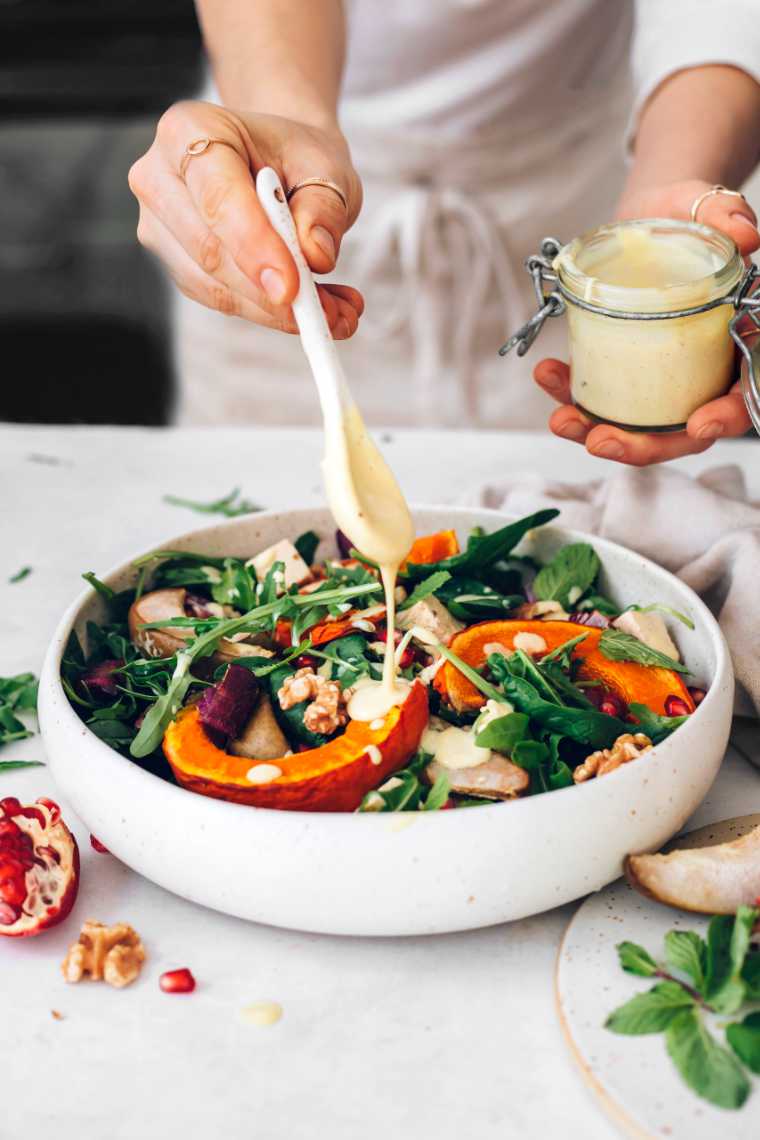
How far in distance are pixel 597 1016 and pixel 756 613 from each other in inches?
23.4

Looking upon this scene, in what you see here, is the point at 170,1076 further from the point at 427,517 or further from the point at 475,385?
the point at 475,385

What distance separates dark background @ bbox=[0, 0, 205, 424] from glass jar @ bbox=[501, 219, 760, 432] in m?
3.44

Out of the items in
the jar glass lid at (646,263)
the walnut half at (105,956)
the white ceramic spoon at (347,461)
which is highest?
the jar glass lid at (646,263)

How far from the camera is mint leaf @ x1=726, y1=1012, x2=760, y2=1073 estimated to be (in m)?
1.01

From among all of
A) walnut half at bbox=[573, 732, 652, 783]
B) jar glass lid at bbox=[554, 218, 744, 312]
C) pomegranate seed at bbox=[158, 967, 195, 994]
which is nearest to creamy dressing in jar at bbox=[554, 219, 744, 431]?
jar glass lid at bbox=[554, 218, 744, 312]

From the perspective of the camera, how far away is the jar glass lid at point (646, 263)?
146cm

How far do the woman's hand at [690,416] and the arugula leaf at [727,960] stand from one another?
0.64 metres

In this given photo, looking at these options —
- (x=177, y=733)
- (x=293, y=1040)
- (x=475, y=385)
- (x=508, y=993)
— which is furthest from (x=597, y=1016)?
(x=475, y=385)

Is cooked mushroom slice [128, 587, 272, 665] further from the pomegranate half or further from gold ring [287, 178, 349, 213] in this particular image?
gold ring [287, 178, 349, 213]

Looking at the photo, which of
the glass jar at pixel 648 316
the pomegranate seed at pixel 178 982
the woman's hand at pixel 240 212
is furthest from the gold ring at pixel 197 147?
the pomegranate seed at pixel 178 982

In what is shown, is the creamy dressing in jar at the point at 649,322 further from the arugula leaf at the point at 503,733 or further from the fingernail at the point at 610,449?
the arugula leaf at the point at 503,733

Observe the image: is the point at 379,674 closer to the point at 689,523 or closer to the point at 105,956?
the point at 105,956

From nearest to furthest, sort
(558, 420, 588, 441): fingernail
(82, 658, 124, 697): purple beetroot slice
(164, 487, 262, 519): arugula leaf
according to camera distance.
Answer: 1. (82, 658, 124, 697): purple beetroot slice
2. (558, 420, 588, 441): fingernail
3. (164, 487, 262, 519): arugula leaf

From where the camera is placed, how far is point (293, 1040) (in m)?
1.10
